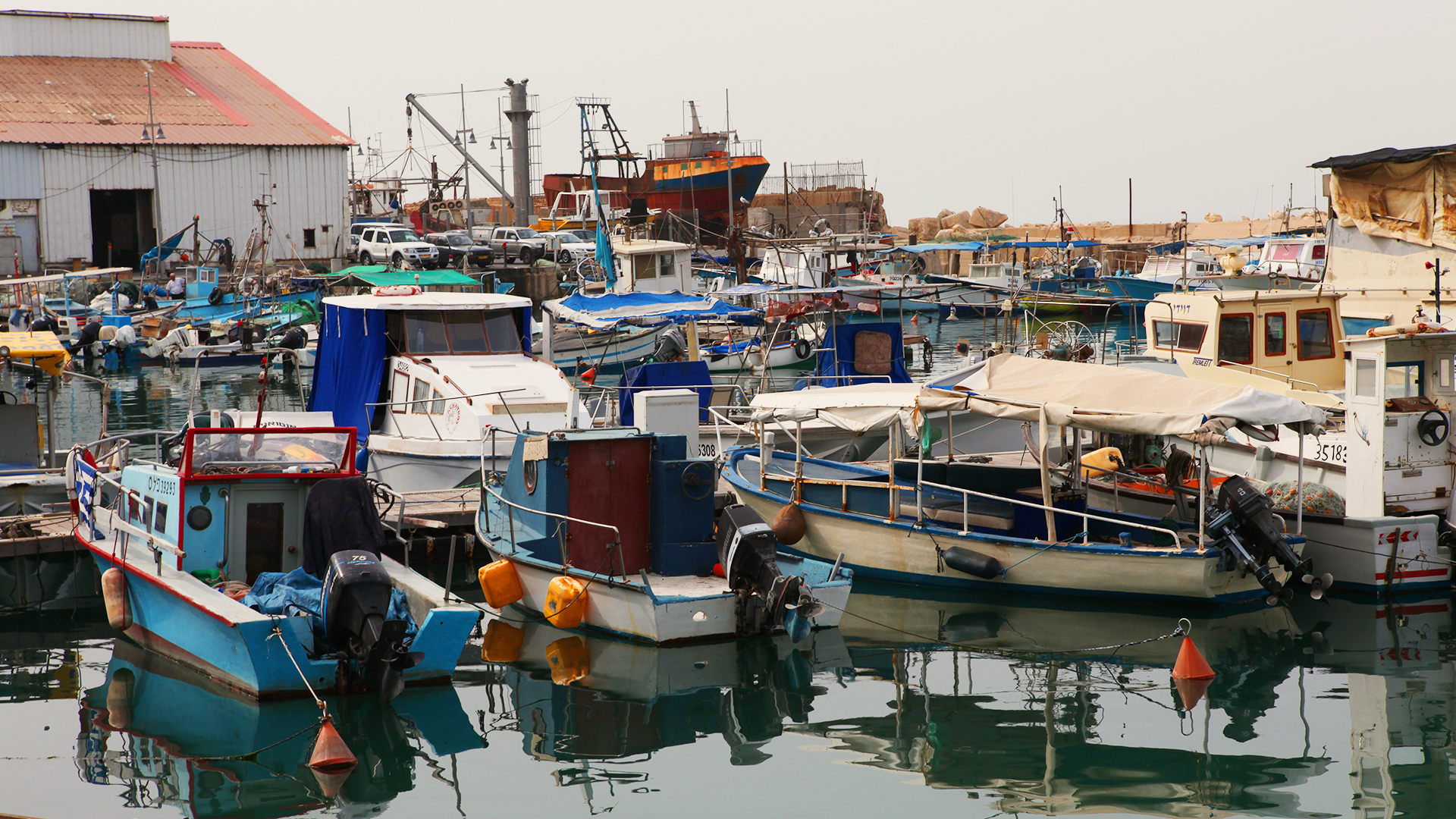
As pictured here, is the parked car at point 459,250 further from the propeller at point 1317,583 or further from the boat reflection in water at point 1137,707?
the propeller at point 1317,583

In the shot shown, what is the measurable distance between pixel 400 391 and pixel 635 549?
20.6ft

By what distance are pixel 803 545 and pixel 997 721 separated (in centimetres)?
454

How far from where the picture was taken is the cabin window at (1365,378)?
1277 cm

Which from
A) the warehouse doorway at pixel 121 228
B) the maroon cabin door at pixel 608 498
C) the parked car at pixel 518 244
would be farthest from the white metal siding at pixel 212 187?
the maroon cabin door at pixel 608 498

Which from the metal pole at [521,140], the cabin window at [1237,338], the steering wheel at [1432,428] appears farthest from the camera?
the metal pole at [521,140]

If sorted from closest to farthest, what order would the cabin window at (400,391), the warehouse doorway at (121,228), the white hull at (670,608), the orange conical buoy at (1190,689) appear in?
the orange conical buoy at (1190,689), the white hull at (670,608), the cabin window at (400,391), the warehouse doorway at (121,228)

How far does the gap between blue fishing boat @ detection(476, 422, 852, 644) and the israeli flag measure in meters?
4.00

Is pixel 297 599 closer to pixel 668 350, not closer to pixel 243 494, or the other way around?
pixel 243 494

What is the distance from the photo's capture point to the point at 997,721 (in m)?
9.99

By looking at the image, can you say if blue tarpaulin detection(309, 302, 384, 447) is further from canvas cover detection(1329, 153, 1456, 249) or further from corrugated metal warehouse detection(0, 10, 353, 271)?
corrugated metal warehouse detection(0, 10, 353, 271)

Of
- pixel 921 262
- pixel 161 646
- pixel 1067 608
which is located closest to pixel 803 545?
pixel 1067 608

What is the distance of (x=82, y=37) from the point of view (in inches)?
1827

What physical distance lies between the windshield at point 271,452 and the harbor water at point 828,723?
1841 mm

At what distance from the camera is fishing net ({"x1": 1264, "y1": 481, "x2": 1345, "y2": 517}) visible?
13.1m
